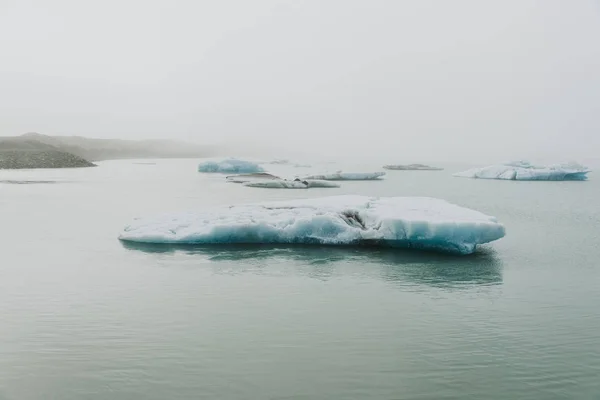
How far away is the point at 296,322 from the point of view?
8.26 meters

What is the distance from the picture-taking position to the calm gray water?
6.12 m

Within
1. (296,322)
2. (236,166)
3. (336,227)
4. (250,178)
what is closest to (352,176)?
(250,178)

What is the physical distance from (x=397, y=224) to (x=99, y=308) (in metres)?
6.58

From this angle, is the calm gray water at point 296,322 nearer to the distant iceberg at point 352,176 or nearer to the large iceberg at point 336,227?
the large iceberg at point 336,227

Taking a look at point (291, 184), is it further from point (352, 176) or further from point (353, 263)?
point (353, 263)

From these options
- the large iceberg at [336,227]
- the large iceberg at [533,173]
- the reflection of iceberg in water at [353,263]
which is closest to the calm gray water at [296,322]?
the reflection of iceberg in water at [353,263]

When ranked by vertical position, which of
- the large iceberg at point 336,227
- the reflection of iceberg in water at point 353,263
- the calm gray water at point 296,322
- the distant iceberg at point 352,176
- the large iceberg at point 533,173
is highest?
the large iceberg at point 533,173

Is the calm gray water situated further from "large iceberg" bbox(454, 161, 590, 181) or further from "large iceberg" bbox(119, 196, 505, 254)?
"large iceberg" bbox(454, 161, 590, 181)

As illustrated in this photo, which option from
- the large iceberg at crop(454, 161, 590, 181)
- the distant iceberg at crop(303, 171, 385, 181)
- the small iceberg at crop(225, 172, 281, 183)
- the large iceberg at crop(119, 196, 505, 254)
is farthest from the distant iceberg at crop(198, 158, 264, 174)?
the large iceberg at crop(119, 196, 505, 254)

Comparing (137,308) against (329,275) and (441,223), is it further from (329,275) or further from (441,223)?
(441,223)

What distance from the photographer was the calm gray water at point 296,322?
6117mm

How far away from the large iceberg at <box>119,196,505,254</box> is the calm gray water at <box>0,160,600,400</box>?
0.41 meters

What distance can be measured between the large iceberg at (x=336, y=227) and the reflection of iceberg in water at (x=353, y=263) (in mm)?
220

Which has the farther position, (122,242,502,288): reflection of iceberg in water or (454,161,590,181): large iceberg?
(454,161,590,181): large iceberg
